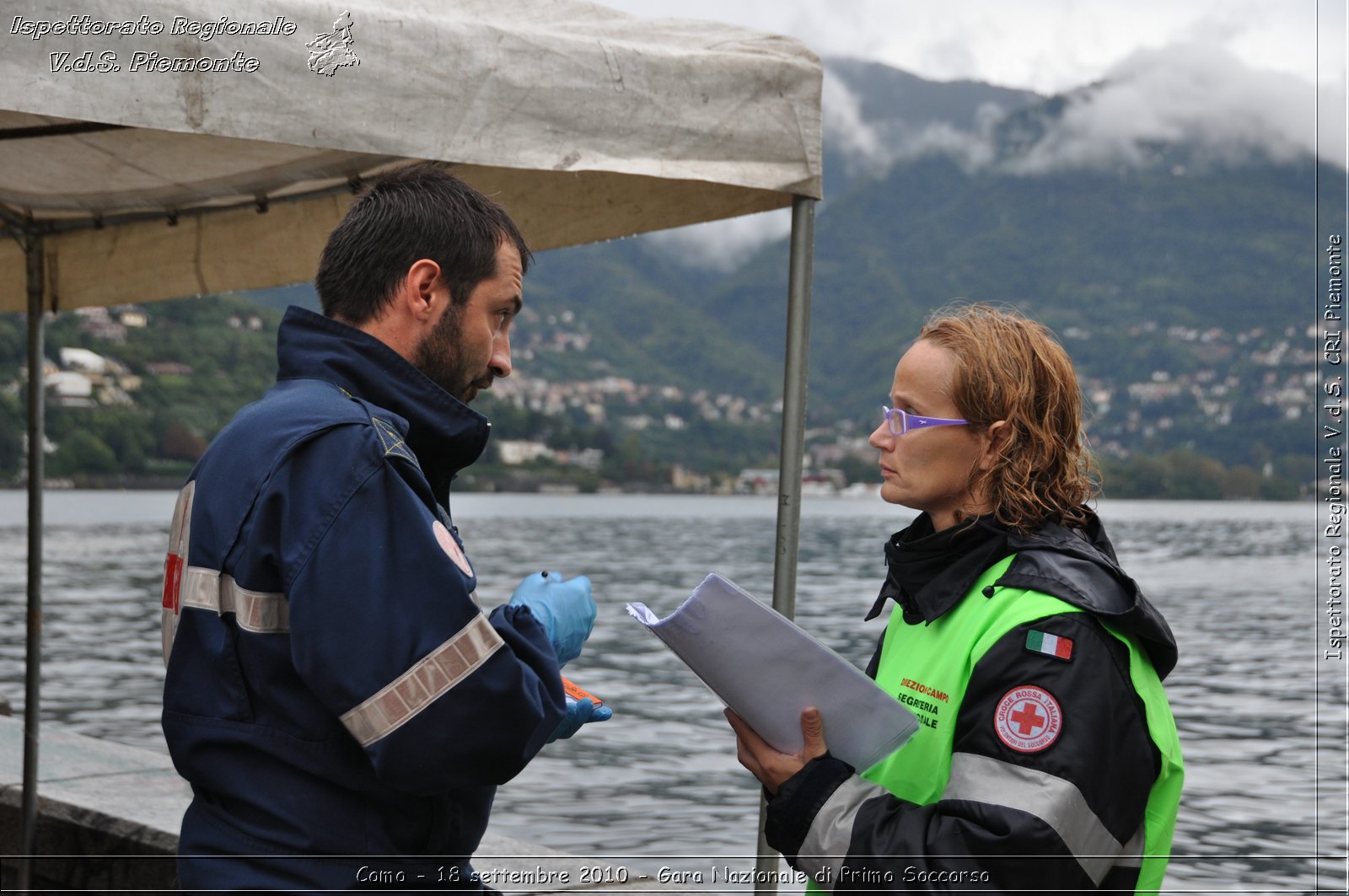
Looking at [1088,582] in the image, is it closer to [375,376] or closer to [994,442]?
[994,442]

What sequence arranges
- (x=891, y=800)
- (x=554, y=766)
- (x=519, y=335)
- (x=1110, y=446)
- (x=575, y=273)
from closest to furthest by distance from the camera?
(x=891, y=800) → (x=554, y=766) → (x=1110, y=446) → (x=519, y=335) → (x=575, y=273)

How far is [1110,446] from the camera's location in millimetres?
82438

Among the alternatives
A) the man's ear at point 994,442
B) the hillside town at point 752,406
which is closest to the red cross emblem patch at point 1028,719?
the man's ear at point 994,442

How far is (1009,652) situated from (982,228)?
→ 166 meters

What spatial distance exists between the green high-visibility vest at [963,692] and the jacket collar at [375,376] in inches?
30.5

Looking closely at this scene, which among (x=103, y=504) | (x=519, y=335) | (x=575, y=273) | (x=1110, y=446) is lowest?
(x=103, y=504)

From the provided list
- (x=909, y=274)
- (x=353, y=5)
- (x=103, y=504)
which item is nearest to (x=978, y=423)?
(x=353, y=5)

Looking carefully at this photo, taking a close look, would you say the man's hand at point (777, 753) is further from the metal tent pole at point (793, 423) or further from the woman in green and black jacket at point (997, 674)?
the metal tent pole at point (793, 423)

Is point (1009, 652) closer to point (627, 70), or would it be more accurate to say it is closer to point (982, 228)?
point (627, 70)

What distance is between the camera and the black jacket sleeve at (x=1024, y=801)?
1.74 metres

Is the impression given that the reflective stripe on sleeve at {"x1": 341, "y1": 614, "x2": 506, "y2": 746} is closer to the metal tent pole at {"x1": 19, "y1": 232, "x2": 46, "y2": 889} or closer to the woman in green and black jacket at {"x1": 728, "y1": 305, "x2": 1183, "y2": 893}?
the woman in green and black jacket at {"x1": 728, "y1": 305, "x2": 1183, "y2": 893}

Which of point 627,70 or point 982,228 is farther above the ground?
point 982,228

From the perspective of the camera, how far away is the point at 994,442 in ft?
7.10

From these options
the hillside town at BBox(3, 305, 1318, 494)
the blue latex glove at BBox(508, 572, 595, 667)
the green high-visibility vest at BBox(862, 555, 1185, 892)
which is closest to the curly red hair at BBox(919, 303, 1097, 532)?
the green high-visibility vest at BBox(862, 555, 1185, 892)
